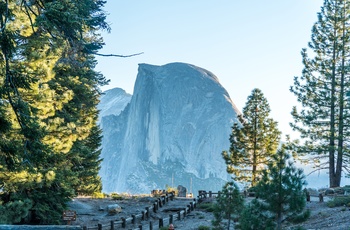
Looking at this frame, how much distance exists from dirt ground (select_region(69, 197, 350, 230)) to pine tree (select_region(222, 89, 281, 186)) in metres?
6.19

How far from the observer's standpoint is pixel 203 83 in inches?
6875

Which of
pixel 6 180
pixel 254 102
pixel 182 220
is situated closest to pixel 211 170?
pixel 254 102

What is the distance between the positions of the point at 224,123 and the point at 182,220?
14073cm

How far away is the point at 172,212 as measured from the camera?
83.0 feet

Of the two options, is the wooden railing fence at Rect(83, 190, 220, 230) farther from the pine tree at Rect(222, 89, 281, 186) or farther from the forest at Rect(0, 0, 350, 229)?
the pine tree at Rect(222, 89, 281, 186)

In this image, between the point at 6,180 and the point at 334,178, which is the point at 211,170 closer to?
the point at 334,178

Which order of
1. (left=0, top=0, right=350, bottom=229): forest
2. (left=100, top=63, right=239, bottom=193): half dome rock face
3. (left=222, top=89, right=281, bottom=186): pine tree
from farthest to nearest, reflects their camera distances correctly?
(left=100, top=63, right=239, bottom=193): half dome rock face
(left=222, top=89, right=281, bottom=186): pine tree
(left=0, top=0, right=350, bottom=229): forest

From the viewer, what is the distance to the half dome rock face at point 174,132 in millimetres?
151387

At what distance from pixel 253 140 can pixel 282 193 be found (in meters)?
21.7

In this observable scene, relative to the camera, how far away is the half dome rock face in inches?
5960

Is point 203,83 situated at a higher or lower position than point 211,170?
higher

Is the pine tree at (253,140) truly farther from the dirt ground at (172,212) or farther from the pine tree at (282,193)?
the pine tree at (282,193)

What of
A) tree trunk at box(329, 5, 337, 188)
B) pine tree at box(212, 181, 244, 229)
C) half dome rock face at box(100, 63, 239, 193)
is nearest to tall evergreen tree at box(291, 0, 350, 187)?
tree trunk at box(329, 5, 337, 188)

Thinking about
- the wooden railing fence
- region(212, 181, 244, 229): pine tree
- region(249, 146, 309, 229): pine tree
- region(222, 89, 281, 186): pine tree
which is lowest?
the wooden railing fence
